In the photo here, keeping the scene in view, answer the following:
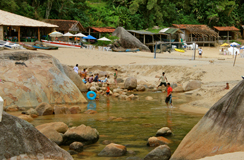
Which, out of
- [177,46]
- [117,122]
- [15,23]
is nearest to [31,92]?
[117,122]

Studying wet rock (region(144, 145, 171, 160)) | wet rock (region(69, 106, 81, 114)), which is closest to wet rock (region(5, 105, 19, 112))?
wet rock (region(69, 106, 81, 114))

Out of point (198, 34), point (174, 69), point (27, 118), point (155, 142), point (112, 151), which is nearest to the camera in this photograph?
point (112, 151)

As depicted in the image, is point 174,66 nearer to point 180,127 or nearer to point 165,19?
point 180,127

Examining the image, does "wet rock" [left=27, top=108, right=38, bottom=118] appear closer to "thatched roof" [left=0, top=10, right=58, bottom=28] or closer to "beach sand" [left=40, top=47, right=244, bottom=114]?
"beach sand" [left=40, top=47, right=244, bottom=114]

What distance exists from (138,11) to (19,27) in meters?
22.7

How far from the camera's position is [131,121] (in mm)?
10609

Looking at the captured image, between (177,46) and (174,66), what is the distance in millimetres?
20723

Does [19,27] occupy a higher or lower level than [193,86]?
higher

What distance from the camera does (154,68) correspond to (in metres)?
24.7

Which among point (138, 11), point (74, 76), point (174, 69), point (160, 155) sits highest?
point (138, 11)

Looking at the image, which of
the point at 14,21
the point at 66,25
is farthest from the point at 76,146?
the point at 66,25

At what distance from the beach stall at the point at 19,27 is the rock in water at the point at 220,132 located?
94.8 ft

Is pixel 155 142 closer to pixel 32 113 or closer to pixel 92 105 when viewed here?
pixel 32 113

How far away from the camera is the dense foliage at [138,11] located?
4278 centimetres
